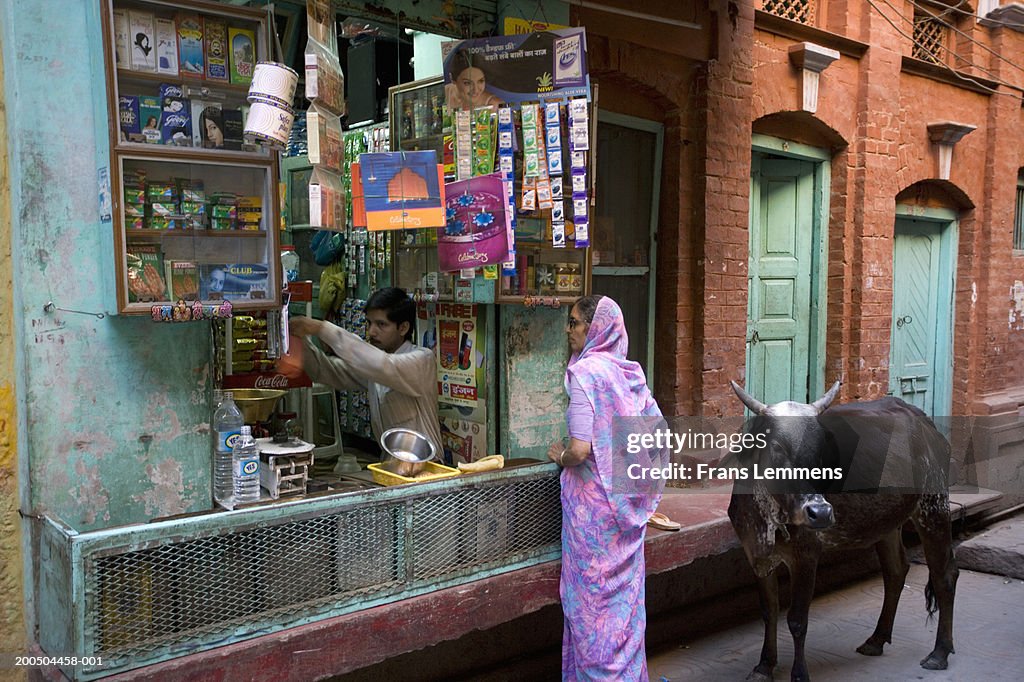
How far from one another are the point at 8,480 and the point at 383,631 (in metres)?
1.59

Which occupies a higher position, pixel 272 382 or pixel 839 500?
pixel 272 382

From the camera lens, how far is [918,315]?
9.47 m

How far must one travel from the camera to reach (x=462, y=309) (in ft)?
16.5

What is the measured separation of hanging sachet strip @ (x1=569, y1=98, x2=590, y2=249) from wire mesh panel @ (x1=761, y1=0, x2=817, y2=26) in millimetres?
3808

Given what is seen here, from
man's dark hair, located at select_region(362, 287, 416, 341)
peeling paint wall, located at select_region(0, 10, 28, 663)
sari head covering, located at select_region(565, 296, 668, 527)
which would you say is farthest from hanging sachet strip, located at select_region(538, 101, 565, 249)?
peeling paint wall, located at select_region(0, 10, 28, 663)

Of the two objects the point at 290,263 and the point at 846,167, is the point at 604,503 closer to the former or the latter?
the point at 290,263

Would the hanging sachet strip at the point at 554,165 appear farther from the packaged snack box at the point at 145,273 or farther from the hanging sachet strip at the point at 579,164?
the packaged snack box at the point at 145,273

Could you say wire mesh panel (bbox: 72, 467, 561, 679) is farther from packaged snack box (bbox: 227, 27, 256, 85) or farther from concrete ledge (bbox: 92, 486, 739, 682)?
packaged snack box (bbox: 227, 27, 256, 85)

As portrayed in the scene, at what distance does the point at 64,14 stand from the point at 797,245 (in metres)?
6.42

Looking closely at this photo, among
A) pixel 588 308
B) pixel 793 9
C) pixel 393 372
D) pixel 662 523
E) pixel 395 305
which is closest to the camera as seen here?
pixel 588 308

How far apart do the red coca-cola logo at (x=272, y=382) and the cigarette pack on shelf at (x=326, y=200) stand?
3.05ft

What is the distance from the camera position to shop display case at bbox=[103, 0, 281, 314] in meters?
3.31

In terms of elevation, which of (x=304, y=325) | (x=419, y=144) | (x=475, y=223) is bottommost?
(x=304, y=325)

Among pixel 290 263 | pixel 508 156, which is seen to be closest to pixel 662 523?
pixel 508 156
